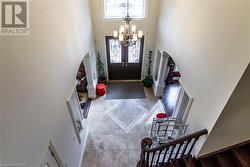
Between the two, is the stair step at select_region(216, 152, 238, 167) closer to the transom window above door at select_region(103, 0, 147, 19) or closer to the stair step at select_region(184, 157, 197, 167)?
the stair step at select_region(184, 157, 197, 167)

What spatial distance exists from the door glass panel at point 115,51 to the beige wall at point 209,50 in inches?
117

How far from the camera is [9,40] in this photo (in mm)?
1842

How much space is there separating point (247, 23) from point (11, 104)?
2821 mm

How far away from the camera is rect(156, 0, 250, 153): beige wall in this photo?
1959 millimetres

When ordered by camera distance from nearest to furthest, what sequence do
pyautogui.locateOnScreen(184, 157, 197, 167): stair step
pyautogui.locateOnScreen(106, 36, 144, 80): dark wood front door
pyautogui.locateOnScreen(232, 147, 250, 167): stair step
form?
pyautogui.locateOnScreen(232, 147, 250, 167): stair step → pyautogui.locateOnScreen(184, 157, 197, 167): stair step → pyautogui.locateOnScreen(106, 36, 144, 80): dark wood front door

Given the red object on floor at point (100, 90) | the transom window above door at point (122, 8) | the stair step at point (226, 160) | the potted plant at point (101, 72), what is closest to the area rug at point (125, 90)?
the red object on floor at point (100, 90)

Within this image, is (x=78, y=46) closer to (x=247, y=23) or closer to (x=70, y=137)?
(x=70, y=137)

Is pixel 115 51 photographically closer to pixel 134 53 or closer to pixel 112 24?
pixel 134 53

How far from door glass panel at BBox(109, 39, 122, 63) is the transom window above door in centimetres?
104

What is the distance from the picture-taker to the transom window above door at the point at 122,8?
19.0ft

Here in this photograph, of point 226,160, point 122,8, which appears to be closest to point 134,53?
point 122,8

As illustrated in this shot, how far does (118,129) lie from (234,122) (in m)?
3.50

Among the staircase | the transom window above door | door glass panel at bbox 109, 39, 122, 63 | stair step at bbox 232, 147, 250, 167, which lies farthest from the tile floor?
the transom window above door

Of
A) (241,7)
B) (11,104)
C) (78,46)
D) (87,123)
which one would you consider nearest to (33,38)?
(11,104)
